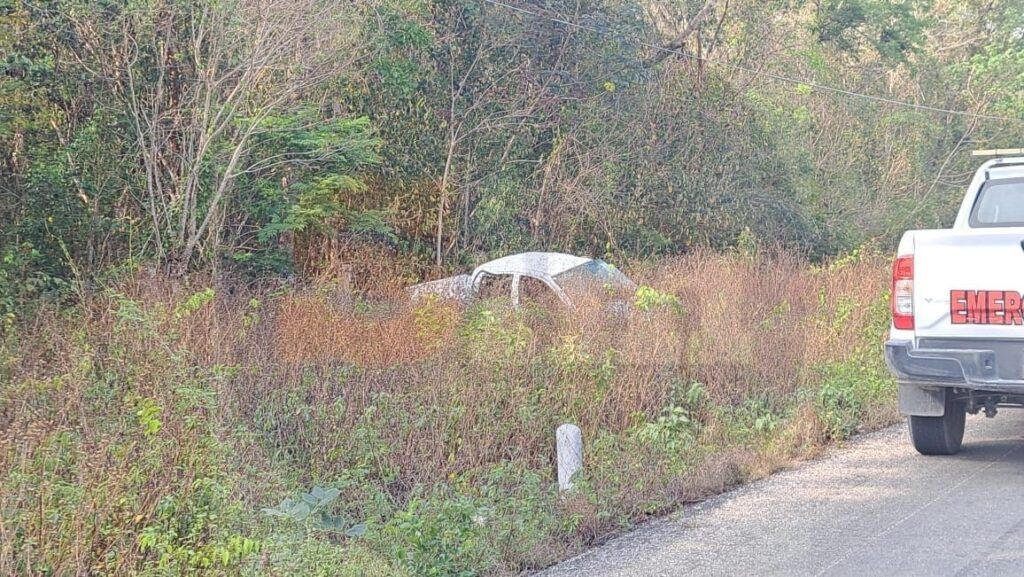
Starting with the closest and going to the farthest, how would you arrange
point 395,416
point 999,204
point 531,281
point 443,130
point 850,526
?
point 850,526 → point 395,416 → point 999,204 → point 531,281 → point 443,130

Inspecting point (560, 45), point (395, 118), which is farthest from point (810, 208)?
point (395, 118)

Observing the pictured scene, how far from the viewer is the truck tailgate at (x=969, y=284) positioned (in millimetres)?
7012

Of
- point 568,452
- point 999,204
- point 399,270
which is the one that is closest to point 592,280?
point 999,204

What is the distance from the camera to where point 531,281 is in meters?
13.9

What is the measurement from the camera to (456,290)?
14.2 m

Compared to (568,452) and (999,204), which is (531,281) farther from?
(568,452)

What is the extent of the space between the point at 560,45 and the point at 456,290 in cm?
774

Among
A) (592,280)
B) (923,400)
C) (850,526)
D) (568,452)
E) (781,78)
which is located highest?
(781,78)

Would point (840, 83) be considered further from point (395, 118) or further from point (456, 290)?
point (456, 290)

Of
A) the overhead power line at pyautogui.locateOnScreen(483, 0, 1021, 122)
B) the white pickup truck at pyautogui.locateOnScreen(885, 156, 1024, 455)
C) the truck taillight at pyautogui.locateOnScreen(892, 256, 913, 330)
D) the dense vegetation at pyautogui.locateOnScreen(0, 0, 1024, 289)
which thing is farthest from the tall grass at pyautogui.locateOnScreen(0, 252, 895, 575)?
the overhead power line at pyautogui.locateOnScreen(483, 0, 1021, 122)

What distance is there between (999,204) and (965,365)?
2.03m

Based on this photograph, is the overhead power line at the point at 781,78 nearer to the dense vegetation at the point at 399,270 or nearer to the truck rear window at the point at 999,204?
the dense vegetation at the point at 399,270

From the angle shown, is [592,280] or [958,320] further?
[592,280]

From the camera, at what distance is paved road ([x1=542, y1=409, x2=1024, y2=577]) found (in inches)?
217
